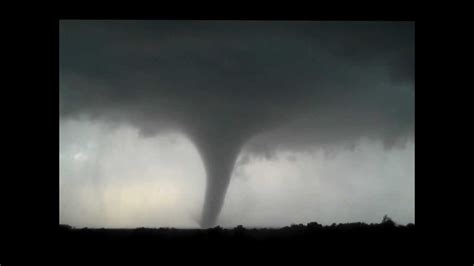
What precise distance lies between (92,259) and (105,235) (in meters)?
0.27

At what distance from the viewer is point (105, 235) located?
4160 mm

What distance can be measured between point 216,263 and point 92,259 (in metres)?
1.11

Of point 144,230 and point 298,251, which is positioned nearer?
point 298,251
